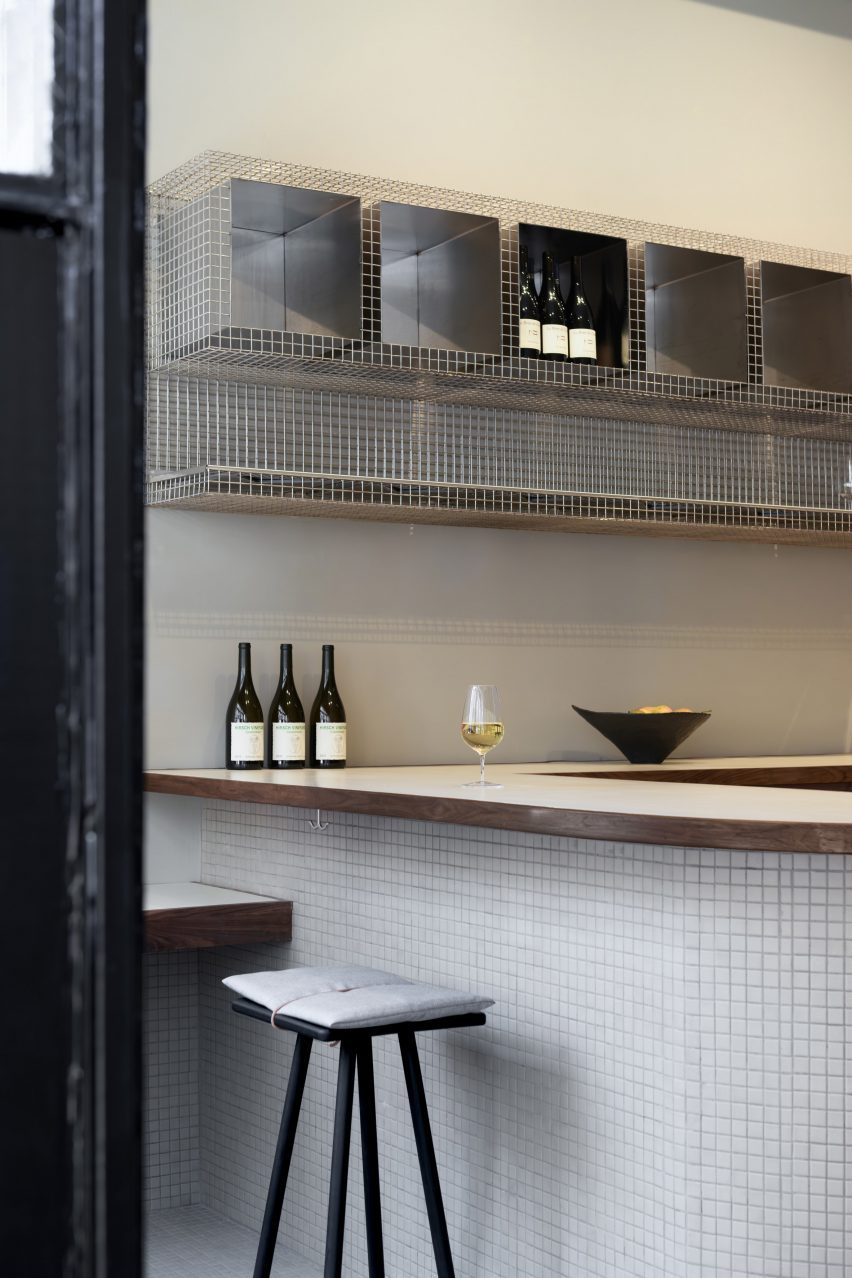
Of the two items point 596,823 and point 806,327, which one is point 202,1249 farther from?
point 806,327

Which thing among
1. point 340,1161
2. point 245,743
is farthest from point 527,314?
point 340,1161

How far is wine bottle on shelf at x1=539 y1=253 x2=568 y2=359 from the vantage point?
3461 millimetres

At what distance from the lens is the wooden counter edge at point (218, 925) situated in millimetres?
2984

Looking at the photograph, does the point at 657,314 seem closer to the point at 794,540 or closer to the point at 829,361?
the point at 829,361

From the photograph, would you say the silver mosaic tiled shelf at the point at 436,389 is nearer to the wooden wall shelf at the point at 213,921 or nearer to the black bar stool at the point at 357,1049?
the wooden wall shelf at the point at 213,921

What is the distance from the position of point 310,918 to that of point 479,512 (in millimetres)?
1125

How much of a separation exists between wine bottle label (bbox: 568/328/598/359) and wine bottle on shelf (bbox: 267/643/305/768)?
3.36 feet

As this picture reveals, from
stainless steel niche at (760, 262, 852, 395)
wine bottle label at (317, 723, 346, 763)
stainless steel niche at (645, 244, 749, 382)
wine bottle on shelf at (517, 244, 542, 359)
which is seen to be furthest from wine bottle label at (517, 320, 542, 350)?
wine bottle label at (317, 723, 346, 763)

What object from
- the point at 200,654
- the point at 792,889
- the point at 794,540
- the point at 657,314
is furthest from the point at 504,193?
the point at 792,889

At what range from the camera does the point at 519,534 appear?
154 inches

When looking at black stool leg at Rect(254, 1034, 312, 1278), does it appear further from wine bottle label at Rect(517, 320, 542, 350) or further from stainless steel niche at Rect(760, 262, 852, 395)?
stainless steel niche at Rect(760, 262, 852, 395)

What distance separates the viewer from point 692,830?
1833mm

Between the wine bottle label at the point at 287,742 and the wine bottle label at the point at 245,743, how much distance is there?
41 mm

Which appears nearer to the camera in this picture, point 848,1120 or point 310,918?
point 848,1120
